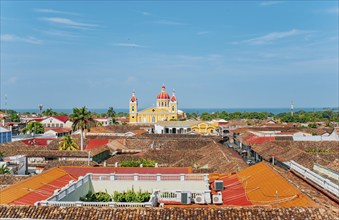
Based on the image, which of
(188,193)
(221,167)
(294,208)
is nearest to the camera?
(294,208)

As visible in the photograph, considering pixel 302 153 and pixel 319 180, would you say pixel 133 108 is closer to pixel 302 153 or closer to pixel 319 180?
pixel 302 153

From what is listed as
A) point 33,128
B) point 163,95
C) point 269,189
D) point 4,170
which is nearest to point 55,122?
point 163,95

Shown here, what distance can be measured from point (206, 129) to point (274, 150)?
174 feet

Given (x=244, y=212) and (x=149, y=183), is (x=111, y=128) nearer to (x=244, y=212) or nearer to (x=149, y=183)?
(x=149, y=183)

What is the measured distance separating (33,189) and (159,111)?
352ft

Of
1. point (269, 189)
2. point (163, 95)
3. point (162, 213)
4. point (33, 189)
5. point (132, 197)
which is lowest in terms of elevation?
point (132, 197)

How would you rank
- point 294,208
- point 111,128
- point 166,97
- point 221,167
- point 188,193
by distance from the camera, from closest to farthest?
point 294,208, point 188,193, point 221,167, point 111,128, point 166,97

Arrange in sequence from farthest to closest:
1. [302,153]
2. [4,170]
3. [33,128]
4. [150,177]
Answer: [33,128] → [302,153] → [4,170] → [150,177]

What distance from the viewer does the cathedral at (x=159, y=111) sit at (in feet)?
425

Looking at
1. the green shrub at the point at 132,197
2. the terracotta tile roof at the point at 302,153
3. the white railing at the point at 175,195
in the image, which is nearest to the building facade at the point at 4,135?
the terracotta tile roof at the point at 302,153

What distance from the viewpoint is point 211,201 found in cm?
2241

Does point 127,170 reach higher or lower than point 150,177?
lower

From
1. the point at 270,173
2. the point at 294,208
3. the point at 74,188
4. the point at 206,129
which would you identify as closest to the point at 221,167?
the point at 270,173

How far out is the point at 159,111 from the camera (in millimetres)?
130875
